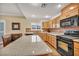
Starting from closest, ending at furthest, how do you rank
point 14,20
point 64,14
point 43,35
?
point 14,20 → point 43,35 → point 64,14

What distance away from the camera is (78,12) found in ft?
7.86

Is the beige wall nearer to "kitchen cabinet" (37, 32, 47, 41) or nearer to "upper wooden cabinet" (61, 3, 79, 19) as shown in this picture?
"kitchen cabinet" (37, 32, 47, 41)

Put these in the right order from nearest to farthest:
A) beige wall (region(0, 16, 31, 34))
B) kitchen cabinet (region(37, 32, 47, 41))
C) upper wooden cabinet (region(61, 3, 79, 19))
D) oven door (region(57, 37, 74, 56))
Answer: beige wall (region(0, 16, 31, 34)) < oven door (region(57, 37, 74, 56)) < kitchen cabinet (region(37, 32, 47, 41)) < upper wooden cabinet (region(61, 3, 79, 19))

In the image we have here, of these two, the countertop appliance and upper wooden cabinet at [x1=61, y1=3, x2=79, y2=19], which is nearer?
the countertop appliance

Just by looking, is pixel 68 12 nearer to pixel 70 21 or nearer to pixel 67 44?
pixel 70 21

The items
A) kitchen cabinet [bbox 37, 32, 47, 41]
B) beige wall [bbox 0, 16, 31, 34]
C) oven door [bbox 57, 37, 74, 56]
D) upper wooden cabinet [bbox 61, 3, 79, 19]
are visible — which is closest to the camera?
beige wall [bbox 0, 16, 31, 34]

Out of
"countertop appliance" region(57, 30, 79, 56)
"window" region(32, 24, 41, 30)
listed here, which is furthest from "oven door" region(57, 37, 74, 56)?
"window" region(32, 24, 41, 30)

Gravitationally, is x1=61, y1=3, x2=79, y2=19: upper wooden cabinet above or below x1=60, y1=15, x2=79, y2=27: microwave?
above

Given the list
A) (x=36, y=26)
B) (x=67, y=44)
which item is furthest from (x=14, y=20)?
(x=67, y=44)

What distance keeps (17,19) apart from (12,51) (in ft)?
2.74

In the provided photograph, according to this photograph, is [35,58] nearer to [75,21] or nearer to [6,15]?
[6,15]

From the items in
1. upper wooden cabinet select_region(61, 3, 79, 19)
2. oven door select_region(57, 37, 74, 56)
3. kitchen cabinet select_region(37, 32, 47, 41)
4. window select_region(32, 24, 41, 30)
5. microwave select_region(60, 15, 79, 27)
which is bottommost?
oven door select_region(57, 37, 74, 56)

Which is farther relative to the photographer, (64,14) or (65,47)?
(64,14)

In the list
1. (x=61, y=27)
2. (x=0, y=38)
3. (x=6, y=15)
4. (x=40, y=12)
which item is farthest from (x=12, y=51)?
(x=61, y=27)
